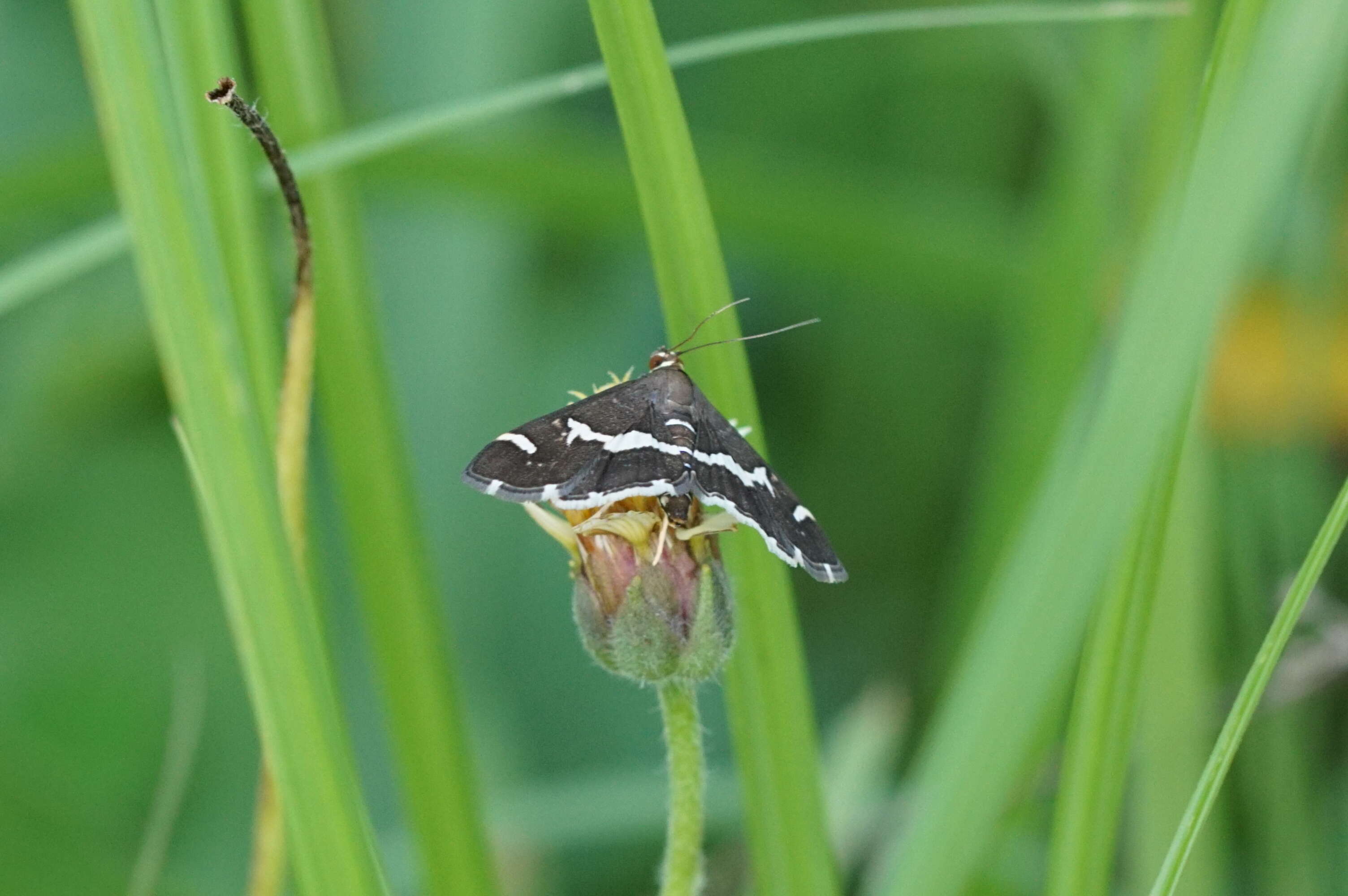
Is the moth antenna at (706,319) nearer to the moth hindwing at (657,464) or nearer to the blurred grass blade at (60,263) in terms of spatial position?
the moth hindwing at (657,464)

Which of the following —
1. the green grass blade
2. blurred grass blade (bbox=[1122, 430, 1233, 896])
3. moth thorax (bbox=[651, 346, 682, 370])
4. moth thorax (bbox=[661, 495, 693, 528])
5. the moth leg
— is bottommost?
blurred grass blade (bbox=[1122, 430, 1233, 896])

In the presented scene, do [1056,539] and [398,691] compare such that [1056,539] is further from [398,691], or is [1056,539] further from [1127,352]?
[398,691]

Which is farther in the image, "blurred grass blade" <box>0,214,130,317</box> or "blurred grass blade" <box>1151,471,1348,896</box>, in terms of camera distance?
"blurred grass blade" <box>0,214,130,317</box>

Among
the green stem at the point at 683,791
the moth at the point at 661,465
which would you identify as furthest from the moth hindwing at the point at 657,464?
the green stem at the point at 683,791

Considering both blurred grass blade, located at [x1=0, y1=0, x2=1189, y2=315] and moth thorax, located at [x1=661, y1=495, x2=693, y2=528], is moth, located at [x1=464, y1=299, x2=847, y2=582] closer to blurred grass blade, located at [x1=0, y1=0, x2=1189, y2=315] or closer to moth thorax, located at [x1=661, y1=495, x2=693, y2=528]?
moth thorax, located at [x1=661, y1=495, x2=693, y2=528]

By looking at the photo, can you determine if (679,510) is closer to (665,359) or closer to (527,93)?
(665,359)

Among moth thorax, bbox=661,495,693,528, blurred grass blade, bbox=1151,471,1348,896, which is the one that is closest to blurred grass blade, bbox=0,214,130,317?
moth thorax, bbox=661,495,693,528
